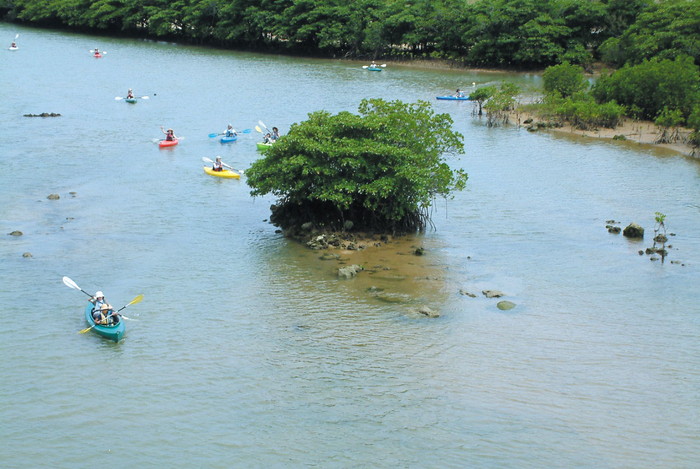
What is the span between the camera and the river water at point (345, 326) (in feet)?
62.0

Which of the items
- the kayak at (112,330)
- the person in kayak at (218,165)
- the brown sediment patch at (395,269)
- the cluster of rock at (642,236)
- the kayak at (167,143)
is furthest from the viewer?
the kayak at (167,143)

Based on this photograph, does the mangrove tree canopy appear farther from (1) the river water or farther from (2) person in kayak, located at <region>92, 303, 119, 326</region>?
(2) person in kayak, located at <region>92, 303, 119, 326</region>

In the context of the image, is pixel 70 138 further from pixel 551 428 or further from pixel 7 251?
pixel 551 428

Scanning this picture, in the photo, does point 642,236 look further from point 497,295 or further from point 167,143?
point 167,143

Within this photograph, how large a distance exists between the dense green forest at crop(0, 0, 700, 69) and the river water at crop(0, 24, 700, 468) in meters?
28.6

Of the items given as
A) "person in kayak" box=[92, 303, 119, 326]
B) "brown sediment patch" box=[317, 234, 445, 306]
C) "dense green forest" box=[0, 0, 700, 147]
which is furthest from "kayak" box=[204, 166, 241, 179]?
"dense green forest" box=[0, 0, 700, 147]

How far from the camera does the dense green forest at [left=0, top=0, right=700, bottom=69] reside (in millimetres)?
67938

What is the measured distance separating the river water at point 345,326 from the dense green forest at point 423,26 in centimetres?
2862

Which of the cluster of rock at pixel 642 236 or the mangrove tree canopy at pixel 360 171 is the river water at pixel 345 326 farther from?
the mangrove tree canopy at pixel 360 171

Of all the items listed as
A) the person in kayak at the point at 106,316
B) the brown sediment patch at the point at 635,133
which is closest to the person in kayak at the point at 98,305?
the person in kayak at the point at 106,316

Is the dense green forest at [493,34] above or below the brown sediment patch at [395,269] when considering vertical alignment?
above

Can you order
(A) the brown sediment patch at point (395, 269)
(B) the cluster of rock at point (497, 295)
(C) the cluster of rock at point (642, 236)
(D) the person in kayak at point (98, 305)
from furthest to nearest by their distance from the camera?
(C) the cluster of rock at point (642, 236), (A) the brown sediment patch at point (395, 269), (B) the cluster of rock at point (497, 295), (D) the person in kayak at point (98, 305)

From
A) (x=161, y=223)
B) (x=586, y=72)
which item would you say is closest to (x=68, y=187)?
(x=161, y=223)

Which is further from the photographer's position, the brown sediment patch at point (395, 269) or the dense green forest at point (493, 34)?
the dense green forest at point (493, 34)
